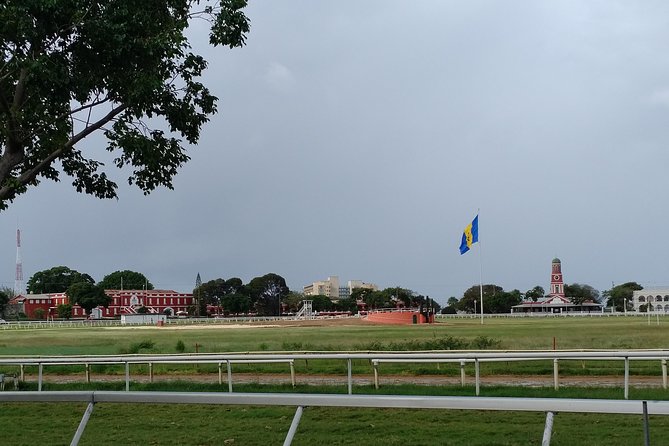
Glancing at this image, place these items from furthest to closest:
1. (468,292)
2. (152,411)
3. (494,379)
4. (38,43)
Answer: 1. (468,292)
2. (494,379)
3. (152,411)
4. (38,43)

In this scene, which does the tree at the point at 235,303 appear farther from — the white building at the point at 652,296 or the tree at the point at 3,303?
the white building at the point at 652,296

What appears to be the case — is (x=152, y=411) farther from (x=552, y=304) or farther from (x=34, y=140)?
(x=552, y=304)

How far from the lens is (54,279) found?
161 metres

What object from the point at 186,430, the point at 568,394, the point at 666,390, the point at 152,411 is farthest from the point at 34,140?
the point at 666,390

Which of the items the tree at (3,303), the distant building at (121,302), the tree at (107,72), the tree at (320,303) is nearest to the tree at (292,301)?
the tree at (320,303)

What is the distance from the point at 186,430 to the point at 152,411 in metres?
2.22

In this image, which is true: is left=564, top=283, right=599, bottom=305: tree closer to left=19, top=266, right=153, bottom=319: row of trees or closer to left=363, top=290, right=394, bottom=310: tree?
left=363, top=290, right=394, bottom=310: tree

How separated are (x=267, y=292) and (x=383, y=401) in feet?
Answer: 501

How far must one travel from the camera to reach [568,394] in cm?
1230

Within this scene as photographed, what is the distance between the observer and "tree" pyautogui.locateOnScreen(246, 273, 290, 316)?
15225cm

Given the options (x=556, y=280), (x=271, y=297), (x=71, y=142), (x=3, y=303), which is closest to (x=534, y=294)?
(x=556, y=280)

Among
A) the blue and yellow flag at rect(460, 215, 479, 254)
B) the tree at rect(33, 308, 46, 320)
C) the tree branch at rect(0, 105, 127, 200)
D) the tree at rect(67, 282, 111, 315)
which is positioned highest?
the blue and yellow flag at rect(460, 215, 479, 254)

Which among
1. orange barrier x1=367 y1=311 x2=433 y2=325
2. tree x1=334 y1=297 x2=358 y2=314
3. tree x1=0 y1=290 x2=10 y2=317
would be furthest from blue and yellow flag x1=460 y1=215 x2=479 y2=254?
tree x1=0 y1=290 x2=10 y2=317

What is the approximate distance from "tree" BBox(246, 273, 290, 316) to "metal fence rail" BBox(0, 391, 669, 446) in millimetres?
147261
